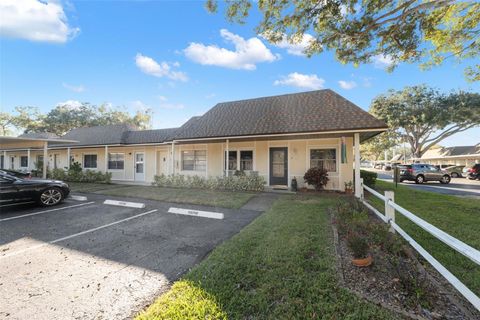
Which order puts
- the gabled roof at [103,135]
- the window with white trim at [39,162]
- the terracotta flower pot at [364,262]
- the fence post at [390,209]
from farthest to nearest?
1. the window with white trim at [39,162]
2. the gabled roof at [103,135]
3. the fence post at [390,209]
4. the terracotta flower pot at [364,262]

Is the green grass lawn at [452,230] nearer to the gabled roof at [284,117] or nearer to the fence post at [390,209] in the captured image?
the fence post at [390,209]

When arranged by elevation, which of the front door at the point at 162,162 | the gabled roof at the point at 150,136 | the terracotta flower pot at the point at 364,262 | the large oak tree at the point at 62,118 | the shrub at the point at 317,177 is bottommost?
the terracotta flower pot at the point at 364,262

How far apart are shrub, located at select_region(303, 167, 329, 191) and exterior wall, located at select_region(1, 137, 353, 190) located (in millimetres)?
863

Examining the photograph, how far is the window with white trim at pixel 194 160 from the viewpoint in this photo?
44.4ft

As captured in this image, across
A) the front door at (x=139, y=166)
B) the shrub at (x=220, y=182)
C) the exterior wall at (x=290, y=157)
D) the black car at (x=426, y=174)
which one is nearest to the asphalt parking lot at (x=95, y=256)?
the shrub at (x=220, y=182)

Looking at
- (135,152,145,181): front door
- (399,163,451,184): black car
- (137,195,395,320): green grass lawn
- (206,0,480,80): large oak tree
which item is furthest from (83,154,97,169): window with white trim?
(399,163,451,184): black car

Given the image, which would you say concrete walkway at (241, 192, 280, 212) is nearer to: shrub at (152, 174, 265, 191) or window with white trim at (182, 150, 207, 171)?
shrub at (152, 174, 265, 191)

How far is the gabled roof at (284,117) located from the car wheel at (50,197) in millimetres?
6188

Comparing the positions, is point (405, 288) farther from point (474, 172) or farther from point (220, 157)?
point (474, 172)

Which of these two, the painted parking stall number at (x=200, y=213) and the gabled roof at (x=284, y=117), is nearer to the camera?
the painted parking stall number at (x=200, y=213)

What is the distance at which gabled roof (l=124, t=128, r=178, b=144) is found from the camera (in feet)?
48.1

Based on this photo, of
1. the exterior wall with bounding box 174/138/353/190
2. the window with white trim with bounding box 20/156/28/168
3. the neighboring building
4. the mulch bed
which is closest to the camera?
the mulch bed

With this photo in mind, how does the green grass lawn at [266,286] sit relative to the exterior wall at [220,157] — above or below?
below

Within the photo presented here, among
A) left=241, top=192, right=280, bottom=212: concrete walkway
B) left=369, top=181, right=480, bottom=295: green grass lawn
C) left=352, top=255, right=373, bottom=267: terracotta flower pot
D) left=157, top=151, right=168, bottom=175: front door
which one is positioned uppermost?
left=157, top=151, right=168, bottom=175: front door
